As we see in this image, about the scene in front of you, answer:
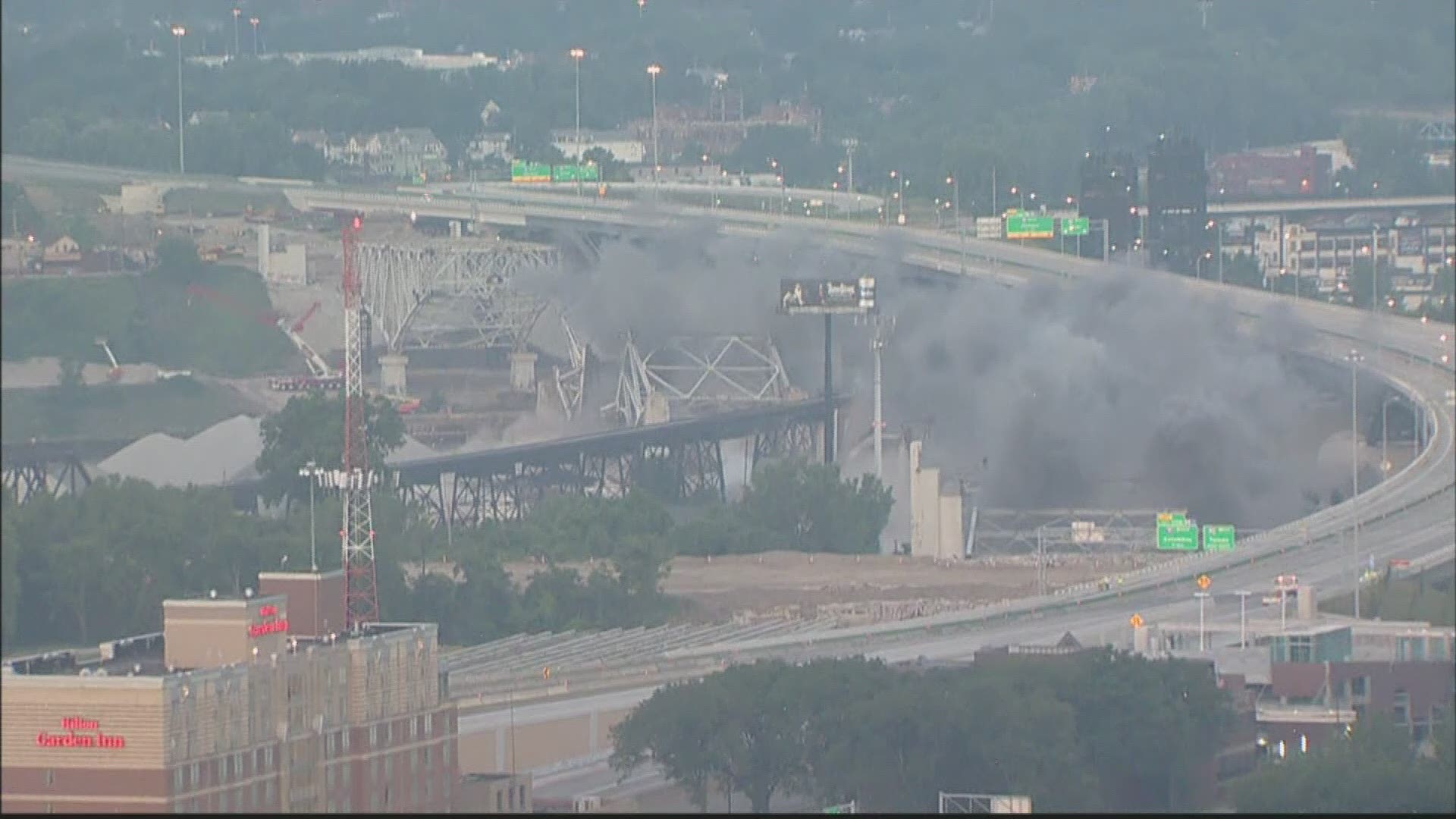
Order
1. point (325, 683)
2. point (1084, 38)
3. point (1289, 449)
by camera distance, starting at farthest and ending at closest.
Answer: point (1084, 38), point (1289, 449), point (325, 683)

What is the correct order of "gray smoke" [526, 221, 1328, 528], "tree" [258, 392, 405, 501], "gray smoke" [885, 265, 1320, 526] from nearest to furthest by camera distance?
1. "tree" [258, 392, 405, 501]
2. "gray smoke" [885, 265, 1320, 526]
3. "gray smoke" [526, 221, 1328, 528]

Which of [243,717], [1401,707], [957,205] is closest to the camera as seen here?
[243,717]

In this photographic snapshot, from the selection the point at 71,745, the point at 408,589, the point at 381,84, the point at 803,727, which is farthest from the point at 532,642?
the point at 381,84

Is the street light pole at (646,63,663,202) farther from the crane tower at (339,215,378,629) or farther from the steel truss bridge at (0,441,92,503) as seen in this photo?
the crane tower at (339,215,378,629)

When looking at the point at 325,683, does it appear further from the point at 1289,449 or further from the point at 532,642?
the point at 1289,449

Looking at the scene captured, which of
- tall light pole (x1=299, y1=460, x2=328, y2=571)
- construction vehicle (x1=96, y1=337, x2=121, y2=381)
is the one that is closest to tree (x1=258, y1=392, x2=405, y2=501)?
construction vehicle (x1=96, y1=337, x2=121, y2=381)

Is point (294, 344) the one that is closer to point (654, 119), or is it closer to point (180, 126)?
point (180, 126)

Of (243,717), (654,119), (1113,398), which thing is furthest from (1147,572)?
(654,119)
